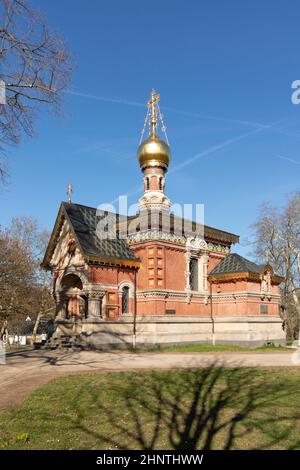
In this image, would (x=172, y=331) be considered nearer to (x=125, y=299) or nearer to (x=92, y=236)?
(x=125, y=299)

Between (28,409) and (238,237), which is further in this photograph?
(238,237)

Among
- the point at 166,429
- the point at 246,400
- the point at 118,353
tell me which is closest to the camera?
the point at 166,429

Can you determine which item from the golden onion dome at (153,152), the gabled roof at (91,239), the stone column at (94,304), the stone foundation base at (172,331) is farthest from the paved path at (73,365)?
the golden onion dome at (153,152)

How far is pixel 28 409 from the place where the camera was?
8836 millimetres

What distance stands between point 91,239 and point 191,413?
16558 millimetres

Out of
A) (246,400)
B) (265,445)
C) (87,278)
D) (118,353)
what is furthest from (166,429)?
(87,278)

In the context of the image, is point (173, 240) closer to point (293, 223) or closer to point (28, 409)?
point (293, 223)

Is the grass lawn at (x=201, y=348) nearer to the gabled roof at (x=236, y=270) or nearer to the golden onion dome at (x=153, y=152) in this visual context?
the gabled roof at (x=236, y=270)

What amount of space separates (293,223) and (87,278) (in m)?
17.6

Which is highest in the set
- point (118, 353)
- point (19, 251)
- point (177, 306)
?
point (19, 251)

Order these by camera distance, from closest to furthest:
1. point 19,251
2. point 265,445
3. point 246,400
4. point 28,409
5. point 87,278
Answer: point 265,445 → point 28,409 → point 246,400 → point 87,278 → point 19,251

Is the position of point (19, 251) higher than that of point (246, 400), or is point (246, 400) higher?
point (19, 251)

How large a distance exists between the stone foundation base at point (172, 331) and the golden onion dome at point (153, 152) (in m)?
11.6

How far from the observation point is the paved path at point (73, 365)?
11.6 m
